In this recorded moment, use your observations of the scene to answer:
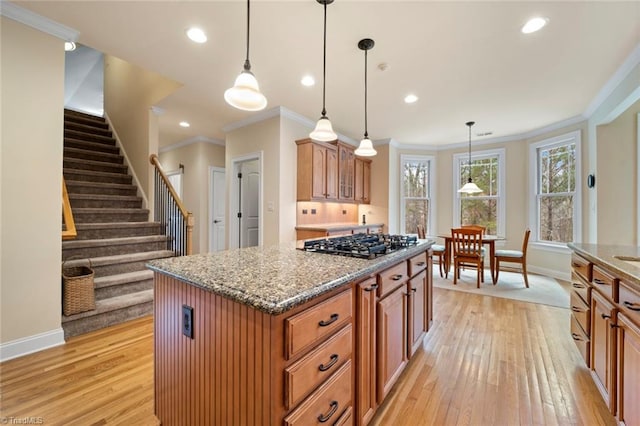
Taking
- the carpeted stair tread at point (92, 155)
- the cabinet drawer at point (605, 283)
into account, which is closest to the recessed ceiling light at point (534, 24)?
the cabinet drawer at point (605, 283)

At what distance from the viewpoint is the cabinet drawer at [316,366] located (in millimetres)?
918

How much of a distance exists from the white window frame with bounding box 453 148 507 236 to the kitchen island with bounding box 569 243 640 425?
3835 mm

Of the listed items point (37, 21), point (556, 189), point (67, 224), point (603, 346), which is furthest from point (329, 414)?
point (556, 189)

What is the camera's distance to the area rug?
142 inches

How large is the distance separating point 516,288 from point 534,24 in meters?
3.54

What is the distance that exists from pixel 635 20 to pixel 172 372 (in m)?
4.12

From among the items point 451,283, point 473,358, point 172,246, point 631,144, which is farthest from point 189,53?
point 631,144

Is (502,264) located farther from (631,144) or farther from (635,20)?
(635,20)

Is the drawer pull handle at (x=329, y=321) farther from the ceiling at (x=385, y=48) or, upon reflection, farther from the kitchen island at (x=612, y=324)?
the ceiling at (x=385, y=48)

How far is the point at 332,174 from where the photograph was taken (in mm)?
4641

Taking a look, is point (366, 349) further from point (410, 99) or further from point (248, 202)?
point (248, 202)

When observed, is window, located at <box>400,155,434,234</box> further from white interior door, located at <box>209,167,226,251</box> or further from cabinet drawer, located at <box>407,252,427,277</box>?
white interior door, located at <box>209,167,226,251</box>

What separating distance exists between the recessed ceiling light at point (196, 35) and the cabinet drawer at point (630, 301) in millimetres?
3376

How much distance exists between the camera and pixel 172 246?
3.79 m
